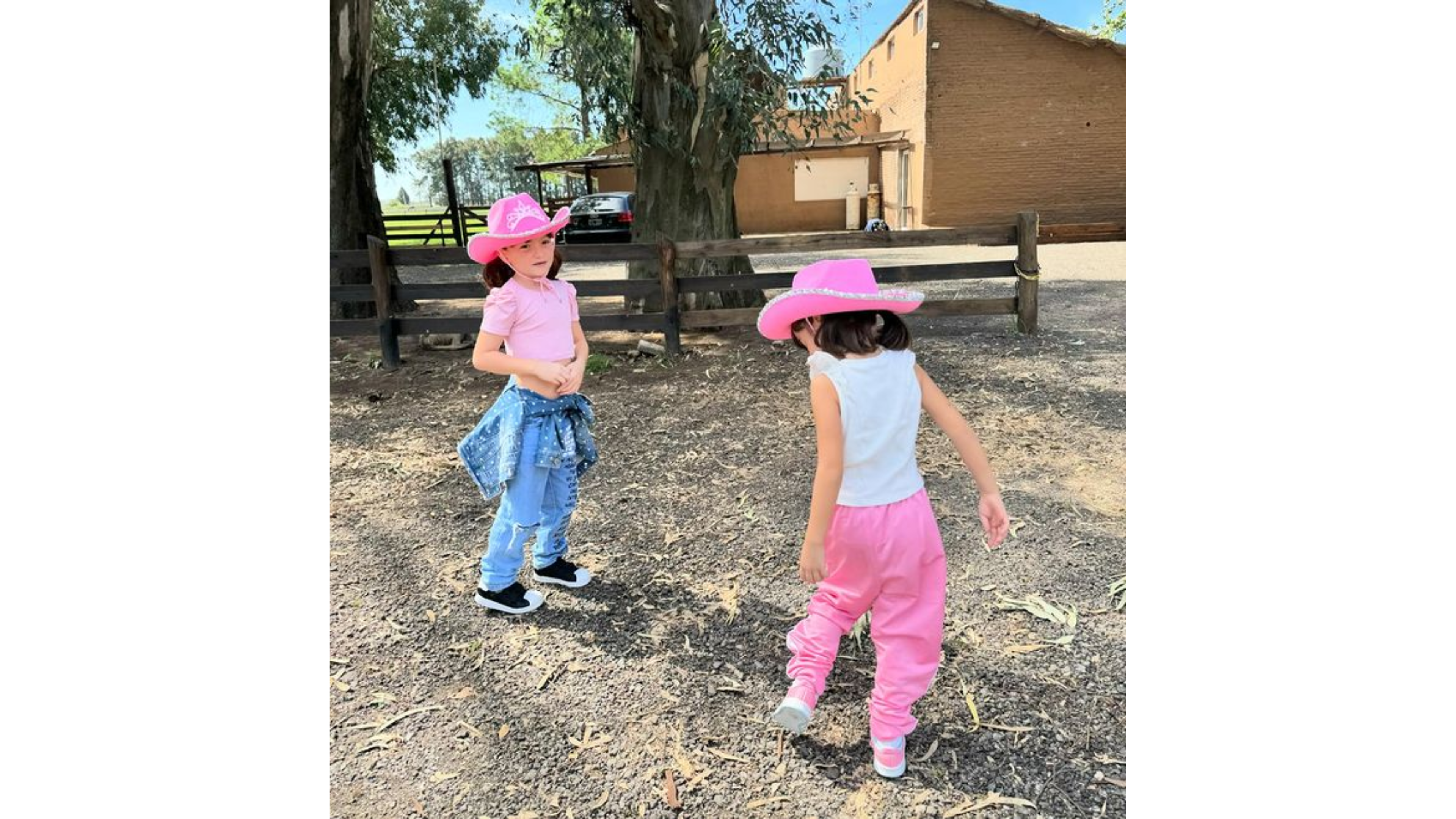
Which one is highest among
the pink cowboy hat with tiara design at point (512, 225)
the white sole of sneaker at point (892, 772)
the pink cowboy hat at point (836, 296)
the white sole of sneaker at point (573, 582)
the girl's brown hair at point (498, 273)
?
the pink cowboy hat with tiara design at point (512, 225)

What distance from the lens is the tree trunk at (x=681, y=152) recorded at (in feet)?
27.7

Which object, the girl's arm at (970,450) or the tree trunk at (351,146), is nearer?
the girl's arm at (970,450)

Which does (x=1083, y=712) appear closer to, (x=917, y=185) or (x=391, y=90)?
(x=917, y=185)

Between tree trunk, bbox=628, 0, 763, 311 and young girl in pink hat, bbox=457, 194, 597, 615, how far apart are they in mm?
5408

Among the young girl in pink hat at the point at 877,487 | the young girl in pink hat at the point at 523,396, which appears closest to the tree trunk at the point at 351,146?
the young girl in pink hat at the point at 523,396

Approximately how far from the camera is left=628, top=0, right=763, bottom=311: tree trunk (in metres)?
8.45

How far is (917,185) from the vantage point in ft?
74.6

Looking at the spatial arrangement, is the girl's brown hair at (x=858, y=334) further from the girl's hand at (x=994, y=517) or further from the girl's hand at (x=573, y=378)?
the girl's hand at (x=573, y=378)

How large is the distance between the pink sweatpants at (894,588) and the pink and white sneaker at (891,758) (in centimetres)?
2

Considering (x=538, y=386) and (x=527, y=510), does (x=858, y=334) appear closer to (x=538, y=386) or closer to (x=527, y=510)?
(x=538, y=386)

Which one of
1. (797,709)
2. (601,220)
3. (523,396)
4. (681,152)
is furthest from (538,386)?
(601,220)

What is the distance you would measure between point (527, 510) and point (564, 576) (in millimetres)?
473

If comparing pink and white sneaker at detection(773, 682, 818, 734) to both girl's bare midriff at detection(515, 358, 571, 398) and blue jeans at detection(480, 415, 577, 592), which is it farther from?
girl's bare midriff at detection(515, 358, 571, 398)
